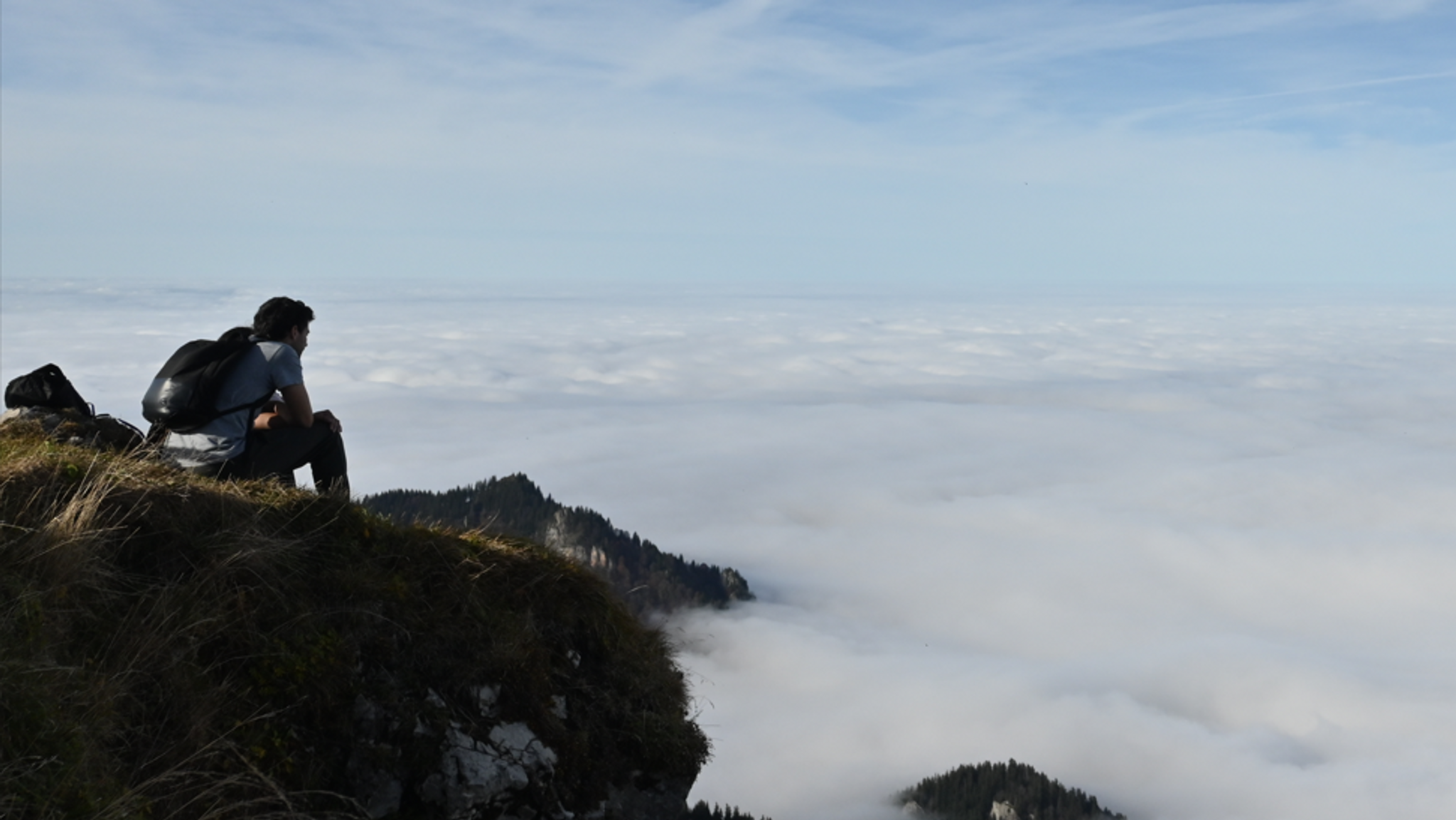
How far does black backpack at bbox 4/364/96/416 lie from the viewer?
8.84m

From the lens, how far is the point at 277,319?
8.19 meters

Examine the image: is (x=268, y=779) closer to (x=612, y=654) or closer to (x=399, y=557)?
A: (x=399, y=557)

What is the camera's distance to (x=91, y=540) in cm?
576

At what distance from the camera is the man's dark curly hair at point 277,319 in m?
8.13

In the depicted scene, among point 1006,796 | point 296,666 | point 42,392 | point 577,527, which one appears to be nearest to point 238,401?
point 42,392

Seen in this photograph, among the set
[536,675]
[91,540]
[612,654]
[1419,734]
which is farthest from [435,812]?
[1419,734]

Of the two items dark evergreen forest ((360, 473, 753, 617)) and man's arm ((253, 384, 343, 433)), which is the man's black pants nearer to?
man's arm ((253, 384, 343, 433))

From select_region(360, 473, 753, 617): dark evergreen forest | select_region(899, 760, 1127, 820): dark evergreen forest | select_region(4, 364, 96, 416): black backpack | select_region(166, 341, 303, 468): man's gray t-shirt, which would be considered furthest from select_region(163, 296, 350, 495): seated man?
select_region(360, 473, 753, 617): dark evergreen forest

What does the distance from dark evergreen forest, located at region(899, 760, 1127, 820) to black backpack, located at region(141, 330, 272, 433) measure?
372 ft

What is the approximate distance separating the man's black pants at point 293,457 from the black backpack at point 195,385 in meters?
0.35

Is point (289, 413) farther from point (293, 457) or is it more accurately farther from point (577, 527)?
point (577, 527)

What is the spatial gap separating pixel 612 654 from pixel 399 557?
1.64m

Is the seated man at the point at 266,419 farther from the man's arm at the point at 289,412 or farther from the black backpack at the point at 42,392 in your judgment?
the black backpack at the point at 42,392

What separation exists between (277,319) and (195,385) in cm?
78
